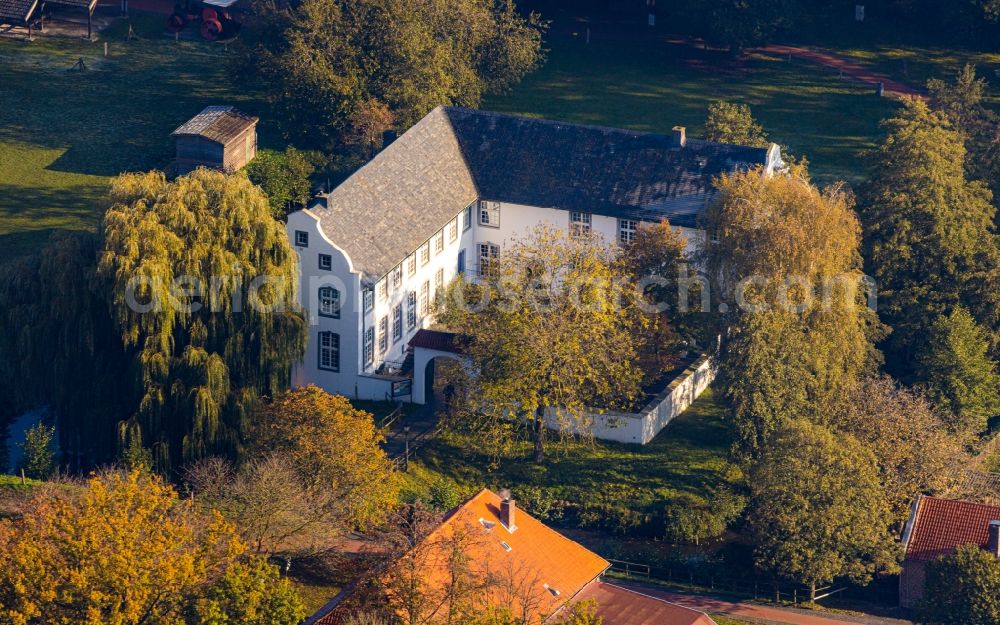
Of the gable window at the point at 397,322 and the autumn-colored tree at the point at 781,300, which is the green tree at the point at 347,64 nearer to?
the gable window at the point at 397,322

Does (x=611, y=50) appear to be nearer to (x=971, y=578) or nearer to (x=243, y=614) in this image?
(x=971, y=578)

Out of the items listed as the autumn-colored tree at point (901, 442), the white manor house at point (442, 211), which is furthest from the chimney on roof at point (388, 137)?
the autumn-colored tree at point (901, 442)

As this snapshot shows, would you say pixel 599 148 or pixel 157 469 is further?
Answer: pixel 599 148

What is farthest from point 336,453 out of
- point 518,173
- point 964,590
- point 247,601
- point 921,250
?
point 921,250

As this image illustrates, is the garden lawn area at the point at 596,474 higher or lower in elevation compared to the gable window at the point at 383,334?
lower

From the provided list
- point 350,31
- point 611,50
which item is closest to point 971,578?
point 350,31

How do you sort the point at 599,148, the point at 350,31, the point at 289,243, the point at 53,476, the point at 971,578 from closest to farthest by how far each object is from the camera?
1. the point at 971,578
2. the point at 53,476
3. the point at 289,243
4. the point at 599,148
5. the point at 350,31
